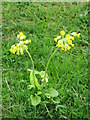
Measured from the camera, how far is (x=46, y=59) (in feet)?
11.4

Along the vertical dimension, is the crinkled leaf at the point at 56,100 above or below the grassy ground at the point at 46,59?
below

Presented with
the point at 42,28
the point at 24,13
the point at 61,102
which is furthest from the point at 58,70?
the point at 24,13

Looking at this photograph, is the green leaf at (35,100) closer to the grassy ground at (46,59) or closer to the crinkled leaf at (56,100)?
the grassy ground at (46,59)

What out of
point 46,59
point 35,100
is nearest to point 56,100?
point 35,100

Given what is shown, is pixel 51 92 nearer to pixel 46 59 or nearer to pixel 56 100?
pixel 56 100

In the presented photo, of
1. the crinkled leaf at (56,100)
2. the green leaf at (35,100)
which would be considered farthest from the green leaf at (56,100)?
the green leaf at (35,100)

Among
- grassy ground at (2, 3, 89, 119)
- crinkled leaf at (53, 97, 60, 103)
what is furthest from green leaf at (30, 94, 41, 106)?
crinkled leaf at (53, 97, 60, 103)

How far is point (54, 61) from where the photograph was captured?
3.37 meters

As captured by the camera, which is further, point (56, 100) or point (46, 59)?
point (46, 59)

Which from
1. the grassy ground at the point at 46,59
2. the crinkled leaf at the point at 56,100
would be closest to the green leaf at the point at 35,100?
the grassy ground at the point at 46,59

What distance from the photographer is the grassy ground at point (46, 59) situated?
300 centimetres

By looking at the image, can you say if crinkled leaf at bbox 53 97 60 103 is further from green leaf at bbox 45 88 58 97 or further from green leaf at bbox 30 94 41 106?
green leaf at bbox 30 94 41 106

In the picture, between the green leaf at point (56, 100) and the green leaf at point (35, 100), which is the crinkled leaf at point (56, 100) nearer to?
the green leaf at point (56, 100)

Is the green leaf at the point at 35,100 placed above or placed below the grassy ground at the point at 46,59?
below
